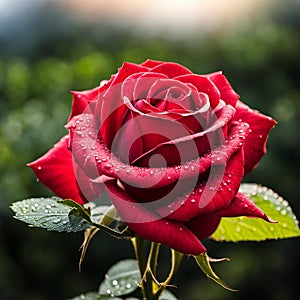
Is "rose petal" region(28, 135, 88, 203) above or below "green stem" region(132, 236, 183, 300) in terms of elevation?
above

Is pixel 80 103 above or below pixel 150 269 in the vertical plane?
above

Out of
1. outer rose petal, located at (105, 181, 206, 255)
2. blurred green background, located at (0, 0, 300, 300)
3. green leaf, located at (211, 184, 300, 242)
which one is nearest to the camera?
outer rose petal, located at (105, 181, 206, 255)

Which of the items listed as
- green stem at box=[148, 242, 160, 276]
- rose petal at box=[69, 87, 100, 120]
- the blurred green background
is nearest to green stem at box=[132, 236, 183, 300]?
A: green stem at box=[148, 242, 160, 276]

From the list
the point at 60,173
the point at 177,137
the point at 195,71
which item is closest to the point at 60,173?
the point at 60,173

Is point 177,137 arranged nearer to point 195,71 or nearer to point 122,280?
point 122,280

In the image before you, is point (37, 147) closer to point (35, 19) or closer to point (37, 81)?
point (37, 81)

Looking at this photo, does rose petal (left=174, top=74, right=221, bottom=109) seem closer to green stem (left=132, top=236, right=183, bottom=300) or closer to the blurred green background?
green stem (left=132, top=236, right=183, bottom=300)

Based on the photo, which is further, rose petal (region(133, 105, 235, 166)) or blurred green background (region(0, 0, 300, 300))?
blurred green background (region(0, 0, 300, 300))
